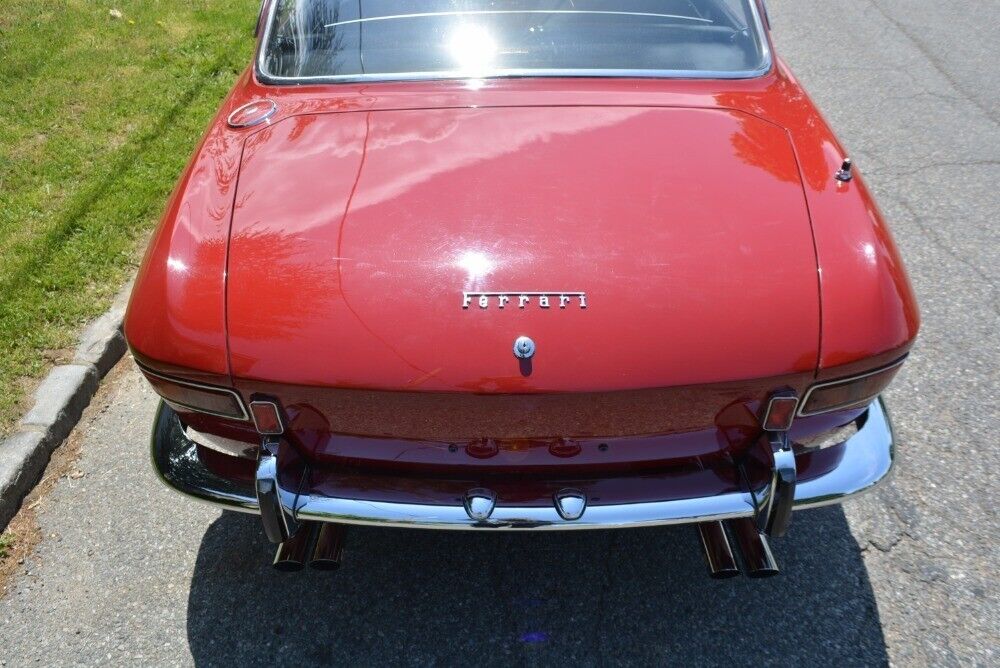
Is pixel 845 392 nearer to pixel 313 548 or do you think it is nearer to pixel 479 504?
pixel 479 504

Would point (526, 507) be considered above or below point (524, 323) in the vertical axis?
below

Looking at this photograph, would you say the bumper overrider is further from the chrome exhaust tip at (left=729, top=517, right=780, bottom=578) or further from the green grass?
the green grass

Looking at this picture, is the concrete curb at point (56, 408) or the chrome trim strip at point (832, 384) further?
the concrete curb at point (56, 408)

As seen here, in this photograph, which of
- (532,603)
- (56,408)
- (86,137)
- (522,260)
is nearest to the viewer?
(522,260)

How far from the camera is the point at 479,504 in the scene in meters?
1.96

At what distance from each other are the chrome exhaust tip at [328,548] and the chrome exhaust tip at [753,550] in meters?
1.11

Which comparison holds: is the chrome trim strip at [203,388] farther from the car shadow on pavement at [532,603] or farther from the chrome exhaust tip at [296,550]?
the car shadow on pavement at [532,603]

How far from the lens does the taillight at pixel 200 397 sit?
75.2 inches

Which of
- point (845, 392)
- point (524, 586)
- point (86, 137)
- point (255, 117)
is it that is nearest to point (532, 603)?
point (524, 586)

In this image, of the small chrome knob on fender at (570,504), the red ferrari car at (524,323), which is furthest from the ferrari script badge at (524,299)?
the small chrome knob on fender at (570,504)

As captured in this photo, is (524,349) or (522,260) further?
(522,260)

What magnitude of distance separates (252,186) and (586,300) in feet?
3.27

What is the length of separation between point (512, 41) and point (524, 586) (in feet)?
5.71

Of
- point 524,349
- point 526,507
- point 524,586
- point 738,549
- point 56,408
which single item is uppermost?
point 524,349
